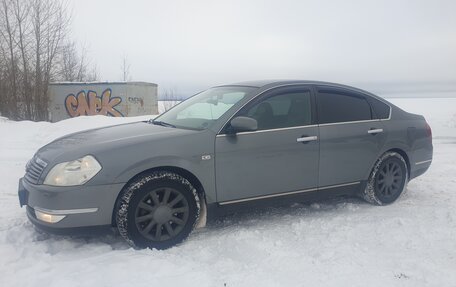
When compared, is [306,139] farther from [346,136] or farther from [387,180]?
[387,180]

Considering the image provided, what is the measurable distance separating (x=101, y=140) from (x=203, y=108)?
130cm

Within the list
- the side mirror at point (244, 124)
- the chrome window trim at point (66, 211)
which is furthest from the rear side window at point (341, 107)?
the chrome window trim at point (66, 211)

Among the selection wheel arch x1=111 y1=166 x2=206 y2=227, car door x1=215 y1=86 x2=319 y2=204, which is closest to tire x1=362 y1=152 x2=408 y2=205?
car door x1=215 y1=86 x2=319 y2=204

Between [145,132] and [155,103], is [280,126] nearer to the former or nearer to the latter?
[145,132]

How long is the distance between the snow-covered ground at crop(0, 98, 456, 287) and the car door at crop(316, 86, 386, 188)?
0.51m

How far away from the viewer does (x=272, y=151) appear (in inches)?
164

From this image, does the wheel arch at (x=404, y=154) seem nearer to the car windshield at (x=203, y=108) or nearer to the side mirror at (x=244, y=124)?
the car windshield at (x=203, y=108)

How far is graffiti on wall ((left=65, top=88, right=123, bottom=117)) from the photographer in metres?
19.7

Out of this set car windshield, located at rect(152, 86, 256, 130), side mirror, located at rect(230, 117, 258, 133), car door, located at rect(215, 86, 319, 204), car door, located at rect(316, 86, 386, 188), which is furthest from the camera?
car door, located at rect(316, 86, 386, 188)

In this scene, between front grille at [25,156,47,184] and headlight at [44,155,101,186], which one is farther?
front grille at [25,156,47,184]

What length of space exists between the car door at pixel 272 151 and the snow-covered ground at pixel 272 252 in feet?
1.43

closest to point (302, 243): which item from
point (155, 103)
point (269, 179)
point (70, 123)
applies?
point (269, 179)

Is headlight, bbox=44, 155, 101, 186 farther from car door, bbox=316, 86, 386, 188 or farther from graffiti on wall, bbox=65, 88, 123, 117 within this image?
graffiti on wall, bbox=65, 88, 123, 117

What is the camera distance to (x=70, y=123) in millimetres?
13195
